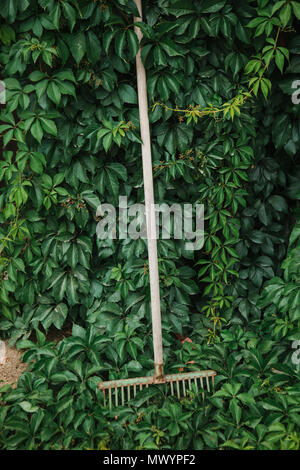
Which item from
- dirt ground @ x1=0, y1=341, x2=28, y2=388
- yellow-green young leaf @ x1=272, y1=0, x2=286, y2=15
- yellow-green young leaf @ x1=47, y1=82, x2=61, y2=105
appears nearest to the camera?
yellow-green young leaf @ x1=272, y1=0, x2=286, y2=15

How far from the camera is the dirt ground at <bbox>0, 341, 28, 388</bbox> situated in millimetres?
2115

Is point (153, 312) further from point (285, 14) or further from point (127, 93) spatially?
point (285, 14)

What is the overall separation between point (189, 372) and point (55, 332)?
945 mm

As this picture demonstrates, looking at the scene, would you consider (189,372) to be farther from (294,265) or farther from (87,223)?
(87,223)

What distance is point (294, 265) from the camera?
74.2 inches

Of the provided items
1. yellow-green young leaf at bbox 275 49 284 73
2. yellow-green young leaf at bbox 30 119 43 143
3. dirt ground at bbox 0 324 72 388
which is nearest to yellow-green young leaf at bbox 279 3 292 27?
yellow-green young leaf at bbox 275 49 284 73

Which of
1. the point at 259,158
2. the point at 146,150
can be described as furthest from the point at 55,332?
the point at 259,158

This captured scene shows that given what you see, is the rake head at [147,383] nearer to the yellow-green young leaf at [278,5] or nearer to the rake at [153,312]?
the rake at [153,312]

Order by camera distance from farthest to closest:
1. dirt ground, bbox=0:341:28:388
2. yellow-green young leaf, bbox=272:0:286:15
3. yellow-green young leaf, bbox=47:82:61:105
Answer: dirt ground, bbox=0:341:28:388
yellow-green young leaf, bbox=47:82:61:105
yellow-green young leaf, bbox=272:0:286:15

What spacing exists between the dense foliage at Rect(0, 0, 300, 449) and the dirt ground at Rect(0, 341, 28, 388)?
5.2 inches

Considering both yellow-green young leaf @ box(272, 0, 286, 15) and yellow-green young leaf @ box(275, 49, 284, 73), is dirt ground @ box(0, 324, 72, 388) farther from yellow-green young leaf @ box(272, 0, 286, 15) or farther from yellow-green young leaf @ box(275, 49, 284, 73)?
yellow-green young leaf @ box(272, 0, 286, 15)

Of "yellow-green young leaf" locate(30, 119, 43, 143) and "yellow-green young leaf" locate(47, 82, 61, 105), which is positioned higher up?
"yellow-green young leaf" locate(47, 82, 61, 105)

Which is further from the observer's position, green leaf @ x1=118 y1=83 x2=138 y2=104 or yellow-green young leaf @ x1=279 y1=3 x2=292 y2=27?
green leaf @ x1=118 y1=83 x2=138 y2=104

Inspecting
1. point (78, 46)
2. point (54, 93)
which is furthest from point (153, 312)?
point (78, 46)
